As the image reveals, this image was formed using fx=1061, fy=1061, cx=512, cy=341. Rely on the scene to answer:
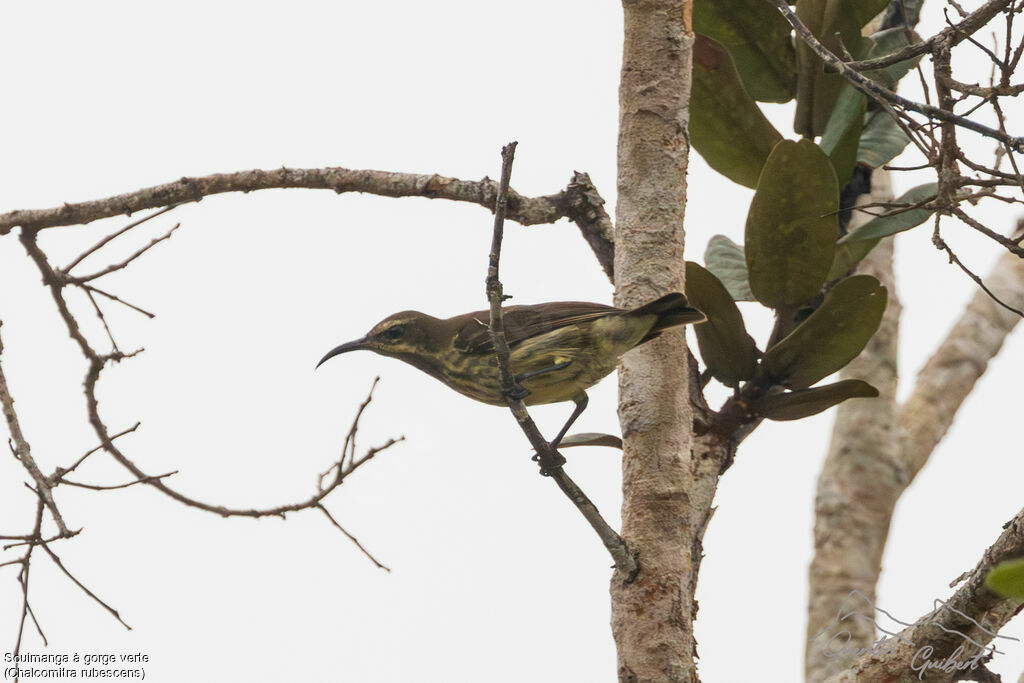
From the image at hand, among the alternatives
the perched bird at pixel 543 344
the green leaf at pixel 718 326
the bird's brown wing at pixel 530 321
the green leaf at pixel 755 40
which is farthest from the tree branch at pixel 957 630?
the green leaf at pixel 755 40

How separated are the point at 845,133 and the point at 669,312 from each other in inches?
47.0

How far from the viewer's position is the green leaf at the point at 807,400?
3582 millimetres

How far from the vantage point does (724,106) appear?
13.4ft

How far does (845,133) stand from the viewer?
13.0 ft

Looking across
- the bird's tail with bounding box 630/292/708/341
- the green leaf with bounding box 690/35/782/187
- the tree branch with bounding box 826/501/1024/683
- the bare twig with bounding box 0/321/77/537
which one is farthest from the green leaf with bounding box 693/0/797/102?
the bare twig with bounding box 0/321/77/537

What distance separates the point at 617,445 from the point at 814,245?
3.23 feet

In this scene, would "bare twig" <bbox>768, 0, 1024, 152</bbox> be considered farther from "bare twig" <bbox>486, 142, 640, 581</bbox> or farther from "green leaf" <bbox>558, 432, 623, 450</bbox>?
"green leaf" <bbox>558, 432, 623, 450</bbox>

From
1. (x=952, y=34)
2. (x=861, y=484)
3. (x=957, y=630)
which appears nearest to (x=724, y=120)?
(x=952, y=34)

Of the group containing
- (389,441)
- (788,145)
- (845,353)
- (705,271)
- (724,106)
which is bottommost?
(389,441)

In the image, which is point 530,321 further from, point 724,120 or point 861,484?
point 861,484

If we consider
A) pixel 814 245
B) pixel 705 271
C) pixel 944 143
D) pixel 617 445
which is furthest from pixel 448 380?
pixel 944 143

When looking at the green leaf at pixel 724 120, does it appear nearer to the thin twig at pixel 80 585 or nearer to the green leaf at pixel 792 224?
the green leaf at pixel 792 224

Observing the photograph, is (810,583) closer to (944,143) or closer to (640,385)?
(640,385)

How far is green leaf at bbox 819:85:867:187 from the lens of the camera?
3.94m
